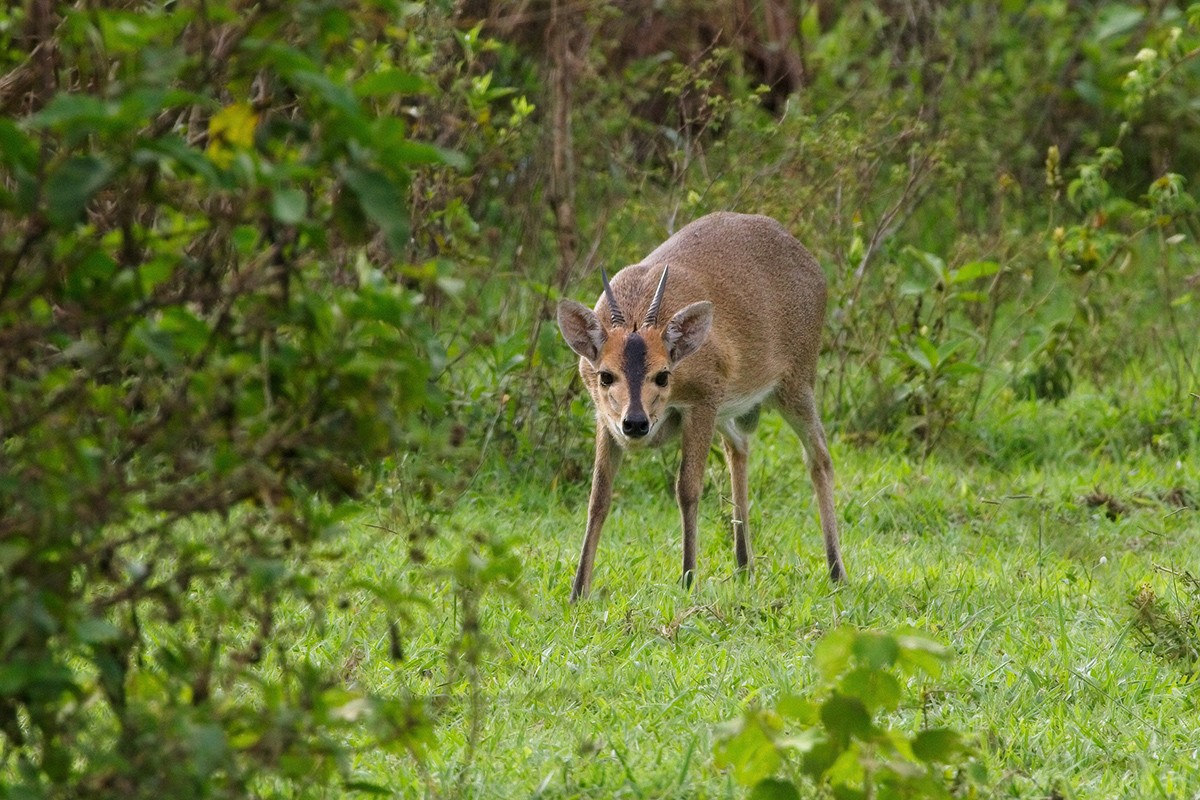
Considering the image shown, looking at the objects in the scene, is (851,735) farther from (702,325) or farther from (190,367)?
(702,325)

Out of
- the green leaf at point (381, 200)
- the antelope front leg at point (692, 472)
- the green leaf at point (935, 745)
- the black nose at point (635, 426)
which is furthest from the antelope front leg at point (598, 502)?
the green leaf at point (381, 200)

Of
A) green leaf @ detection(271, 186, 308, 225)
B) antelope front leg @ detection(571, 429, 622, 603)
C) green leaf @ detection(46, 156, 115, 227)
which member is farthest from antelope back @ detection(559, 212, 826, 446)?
green leaf @ detection(46, 156, 115, 227)

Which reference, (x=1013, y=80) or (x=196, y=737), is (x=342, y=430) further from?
(x=1013, y=80)

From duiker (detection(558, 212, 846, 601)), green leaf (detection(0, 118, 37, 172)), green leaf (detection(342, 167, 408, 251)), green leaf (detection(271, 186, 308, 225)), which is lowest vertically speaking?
duiker (detection(558, 212, 846, 601))

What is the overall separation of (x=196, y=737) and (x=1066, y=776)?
2.51m

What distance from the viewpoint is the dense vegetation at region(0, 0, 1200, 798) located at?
260 cm

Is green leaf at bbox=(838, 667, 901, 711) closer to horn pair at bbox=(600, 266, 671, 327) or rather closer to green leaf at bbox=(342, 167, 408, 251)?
green leaf at bbox=(342, 167, 408, 251)

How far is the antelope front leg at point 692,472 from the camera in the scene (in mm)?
5961

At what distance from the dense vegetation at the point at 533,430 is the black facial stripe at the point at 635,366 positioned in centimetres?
64

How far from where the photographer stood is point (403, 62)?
6.21 meters

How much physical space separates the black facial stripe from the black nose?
0.20 ft

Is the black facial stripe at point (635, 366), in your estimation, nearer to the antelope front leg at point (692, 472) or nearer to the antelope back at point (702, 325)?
the antelope back at point (702, 325)

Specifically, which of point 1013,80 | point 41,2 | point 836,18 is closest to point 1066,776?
point 41,2

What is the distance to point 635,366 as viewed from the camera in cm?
575
